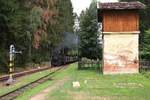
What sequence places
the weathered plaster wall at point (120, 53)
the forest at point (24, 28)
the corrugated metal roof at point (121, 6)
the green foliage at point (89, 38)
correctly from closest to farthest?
1. the weathered plaster wall at point (120, 53)
2. the corrugated metal roof at point (121, 6)
3. the forest at point (24, 28)
4. the green foliage at point (89, 38)

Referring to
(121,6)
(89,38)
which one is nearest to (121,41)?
(121,6)

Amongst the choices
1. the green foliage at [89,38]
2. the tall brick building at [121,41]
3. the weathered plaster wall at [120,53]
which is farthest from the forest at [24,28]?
the weathered plaster wall at [120,53]

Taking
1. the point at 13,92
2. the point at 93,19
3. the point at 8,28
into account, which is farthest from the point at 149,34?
the point at 13,92

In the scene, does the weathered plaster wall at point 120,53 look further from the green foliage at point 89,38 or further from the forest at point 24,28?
the green foliage at point 89,38

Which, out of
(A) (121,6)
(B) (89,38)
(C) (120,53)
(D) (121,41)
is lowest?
(C) (120,53)

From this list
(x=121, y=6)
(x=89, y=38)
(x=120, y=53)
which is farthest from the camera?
(x=89, y=38)

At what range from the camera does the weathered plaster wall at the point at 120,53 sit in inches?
1596

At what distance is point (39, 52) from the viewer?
71.8 metres

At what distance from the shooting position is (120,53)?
40.9 meters

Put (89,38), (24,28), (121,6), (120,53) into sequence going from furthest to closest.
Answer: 1. (89,38)
2. (24,28)
3. (121,6)
4. (120,53)

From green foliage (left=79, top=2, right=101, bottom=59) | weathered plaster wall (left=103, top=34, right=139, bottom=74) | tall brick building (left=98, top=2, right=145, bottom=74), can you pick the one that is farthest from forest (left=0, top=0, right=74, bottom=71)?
weathered plaster wall (left=103, top=34, right=139, bottom=74)

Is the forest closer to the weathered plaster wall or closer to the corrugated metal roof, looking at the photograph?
the corrugated metal roof

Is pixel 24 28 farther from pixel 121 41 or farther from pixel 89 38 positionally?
pixel 89 38

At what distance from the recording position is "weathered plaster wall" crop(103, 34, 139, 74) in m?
40.5
